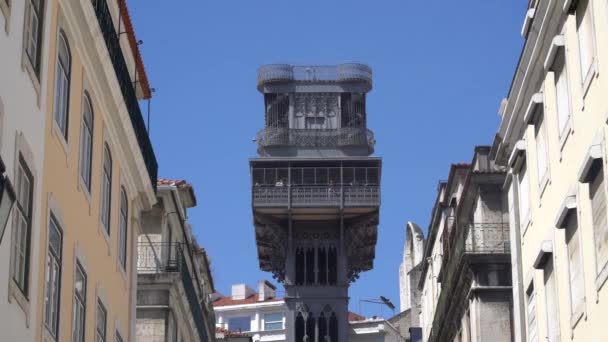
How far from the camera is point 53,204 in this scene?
22797mm

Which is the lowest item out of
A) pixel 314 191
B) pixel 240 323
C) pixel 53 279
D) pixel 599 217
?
pixel 53 279

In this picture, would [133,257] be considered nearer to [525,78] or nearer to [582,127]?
[525,78]

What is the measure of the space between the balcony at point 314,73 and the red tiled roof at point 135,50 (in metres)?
57.5

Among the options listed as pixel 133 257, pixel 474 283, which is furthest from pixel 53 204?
pixel 474 283

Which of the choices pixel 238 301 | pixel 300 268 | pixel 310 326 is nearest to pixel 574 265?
pixel 310 326

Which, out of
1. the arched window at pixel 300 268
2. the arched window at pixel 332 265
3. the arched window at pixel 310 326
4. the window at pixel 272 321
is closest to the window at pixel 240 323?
the window at pixel 272 321

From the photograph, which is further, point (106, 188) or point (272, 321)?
point (272, 321)

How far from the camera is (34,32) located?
853 inches

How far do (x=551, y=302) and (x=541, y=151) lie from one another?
243 cm

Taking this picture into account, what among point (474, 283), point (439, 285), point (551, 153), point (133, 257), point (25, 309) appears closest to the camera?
point (25, 309)

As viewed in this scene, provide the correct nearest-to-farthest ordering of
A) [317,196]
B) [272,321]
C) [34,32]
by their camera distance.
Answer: [34,32]
[317,196]
[272,321]

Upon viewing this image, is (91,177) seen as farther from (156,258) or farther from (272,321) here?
(272,321)

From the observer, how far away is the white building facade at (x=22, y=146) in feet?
62.7

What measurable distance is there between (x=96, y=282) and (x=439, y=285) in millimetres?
24485
